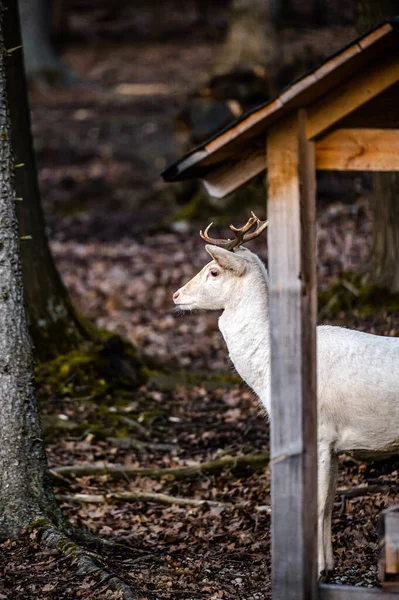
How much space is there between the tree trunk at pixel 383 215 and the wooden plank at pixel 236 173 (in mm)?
6324

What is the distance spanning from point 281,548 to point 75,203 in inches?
599

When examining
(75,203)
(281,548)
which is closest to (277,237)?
(281,548)

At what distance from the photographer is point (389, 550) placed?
489 centimetres

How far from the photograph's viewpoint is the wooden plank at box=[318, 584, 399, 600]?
4934 mm

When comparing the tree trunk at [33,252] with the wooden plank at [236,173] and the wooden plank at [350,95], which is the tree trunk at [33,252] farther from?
the wooden plank at [350,95]

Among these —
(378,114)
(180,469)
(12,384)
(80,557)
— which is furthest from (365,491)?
(378,114)

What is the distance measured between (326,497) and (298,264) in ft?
6.67

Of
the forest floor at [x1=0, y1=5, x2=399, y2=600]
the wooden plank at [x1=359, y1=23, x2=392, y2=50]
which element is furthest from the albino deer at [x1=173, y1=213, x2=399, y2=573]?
the wooden plank at [x1=359, y1=23, x2=392, y2=50]

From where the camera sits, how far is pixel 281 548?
493 centimetres

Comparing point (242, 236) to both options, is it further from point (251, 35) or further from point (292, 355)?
point (251, 35)

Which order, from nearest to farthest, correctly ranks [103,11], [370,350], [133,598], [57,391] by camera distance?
[133,598] < [370,350] < [57,391] < [103,11]

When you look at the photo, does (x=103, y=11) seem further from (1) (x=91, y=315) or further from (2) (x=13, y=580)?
(2) (x=13, y=580)

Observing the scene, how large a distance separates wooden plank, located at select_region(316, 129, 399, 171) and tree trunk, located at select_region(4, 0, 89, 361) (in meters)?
5.54

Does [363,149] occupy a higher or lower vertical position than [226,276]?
higher
